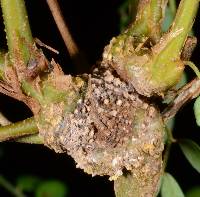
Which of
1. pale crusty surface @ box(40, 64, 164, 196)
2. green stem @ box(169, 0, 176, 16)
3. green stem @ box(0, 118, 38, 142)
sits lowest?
green stem @ box(0, 118, 38, 142)

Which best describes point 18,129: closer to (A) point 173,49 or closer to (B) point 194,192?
(A) point 173,49

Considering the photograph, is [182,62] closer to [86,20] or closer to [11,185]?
[86,20]

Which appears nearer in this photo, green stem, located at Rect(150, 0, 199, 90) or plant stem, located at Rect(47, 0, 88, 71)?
green stem, located at Rect(150, 0, 199, 90)

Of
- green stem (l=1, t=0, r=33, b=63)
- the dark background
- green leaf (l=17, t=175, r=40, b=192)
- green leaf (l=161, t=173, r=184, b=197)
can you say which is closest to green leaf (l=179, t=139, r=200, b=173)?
green leaf (l=161, t=173, r=184, b=197)

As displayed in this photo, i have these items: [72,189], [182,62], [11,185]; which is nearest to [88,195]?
[72,189]

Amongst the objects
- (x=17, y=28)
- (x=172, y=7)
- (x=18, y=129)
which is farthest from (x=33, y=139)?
(x=172, y=7)

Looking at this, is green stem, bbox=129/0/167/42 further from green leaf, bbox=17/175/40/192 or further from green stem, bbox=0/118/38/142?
green leaf, bbox=17/175/40/192
